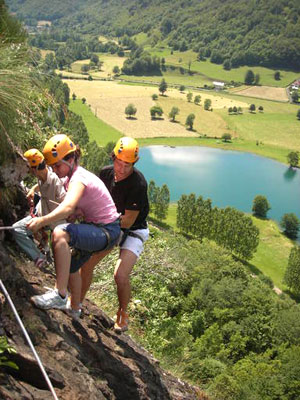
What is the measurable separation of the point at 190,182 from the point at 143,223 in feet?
225

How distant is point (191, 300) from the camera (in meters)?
21.7

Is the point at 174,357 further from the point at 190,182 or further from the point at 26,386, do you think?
the point at 190,182

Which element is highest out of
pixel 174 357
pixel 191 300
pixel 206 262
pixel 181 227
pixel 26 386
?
pixel 26 386

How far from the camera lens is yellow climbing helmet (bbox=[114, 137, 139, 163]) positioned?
4793 mm

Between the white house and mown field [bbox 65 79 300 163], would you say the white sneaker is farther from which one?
the white house

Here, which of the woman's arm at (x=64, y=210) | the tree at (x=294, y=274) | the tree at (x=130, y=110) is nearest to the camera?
the woman's arm at (x=64, y=210)

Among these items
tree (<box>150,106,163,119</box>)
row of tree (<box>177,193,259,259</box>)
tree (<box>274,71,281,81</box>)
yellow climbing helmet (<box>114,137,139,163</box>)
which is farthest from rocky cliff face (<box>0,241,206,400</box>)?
tree (<box>274,71,281,81</box>)

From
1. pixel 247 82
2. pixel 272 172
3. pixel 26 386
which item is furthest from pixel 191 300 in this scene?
pixel 247 82

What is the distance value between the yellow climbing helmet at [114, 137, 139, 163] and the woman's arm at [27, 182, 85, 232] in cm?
85

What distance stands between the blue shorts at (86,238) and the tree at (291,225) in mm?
58263

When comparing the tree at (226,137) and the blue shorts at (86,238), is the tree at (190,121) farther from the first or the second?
the blue shorts at (86,238)

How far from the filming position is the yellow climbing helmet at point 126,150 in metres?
4.79

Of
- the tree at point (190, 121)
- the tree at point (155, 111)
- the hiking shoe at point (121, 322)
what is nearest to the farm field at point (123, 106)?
the tree at point (155, 111)

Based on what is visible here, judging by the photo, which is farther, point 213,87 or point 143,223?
point 213,87
